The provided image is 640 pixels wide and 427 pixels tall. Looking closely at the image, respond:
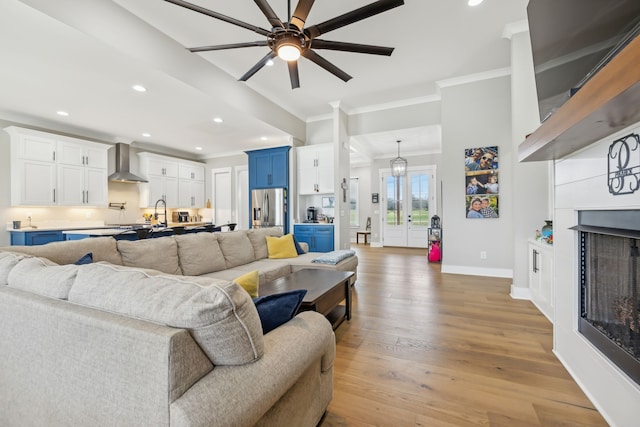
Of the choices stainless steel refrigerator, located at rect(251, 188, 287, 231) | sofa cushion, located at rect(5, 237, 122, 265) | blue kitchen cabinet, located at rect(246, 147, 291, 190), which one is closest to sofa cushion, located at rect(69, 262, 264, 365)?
sofa cushion, located at rect(5, 237, 122, 265)

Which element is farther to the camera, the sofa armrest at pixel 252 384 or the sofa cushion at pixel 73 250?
the sofa cushion at pixel 73 250

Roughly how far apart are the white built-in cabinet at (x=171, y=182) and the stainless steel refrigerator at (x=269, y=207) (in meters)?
2.33

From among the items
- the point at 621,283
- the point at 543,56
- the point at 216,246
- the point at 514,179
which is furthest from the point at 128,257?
A: the point at 514,179

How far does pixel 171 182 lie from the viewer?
7152 mm

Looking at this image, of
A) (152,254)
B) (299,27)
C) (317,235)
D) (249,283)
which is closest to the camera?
(249,283)

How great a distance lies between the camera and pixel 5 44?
2.78m

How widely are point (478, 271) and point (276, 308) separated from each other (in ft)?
14.2

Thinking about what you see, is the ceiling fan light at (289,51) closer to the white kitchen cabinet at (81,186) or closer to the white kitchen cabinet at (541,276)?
the white kitchen cabinet at (541,276)

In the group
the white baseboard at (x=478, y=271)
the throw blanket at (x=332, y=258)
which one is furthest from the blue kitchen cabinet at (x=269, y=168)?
the white baseboard at (x=478, y=271)

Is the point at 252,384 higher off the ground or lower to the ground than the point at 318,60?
lower

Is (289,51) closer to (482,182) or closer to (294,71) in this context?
(294,71)

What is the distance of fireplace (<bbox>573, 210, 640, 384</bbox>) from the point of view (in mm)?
1315

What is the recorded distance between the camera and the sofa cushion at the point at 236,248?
334cm

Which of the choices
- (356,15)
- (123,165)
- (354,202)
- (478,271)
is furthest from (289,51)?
(354,202)
